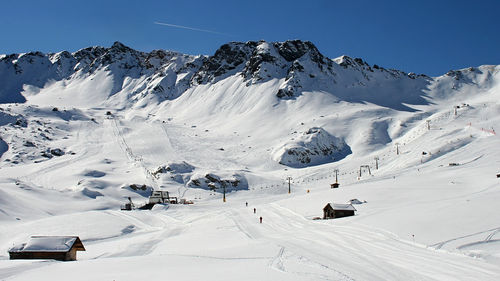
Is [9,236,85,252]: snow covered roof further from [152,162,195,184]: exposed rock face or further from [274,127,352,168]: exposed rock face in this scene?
[274,127,352,168]: exposed rock face

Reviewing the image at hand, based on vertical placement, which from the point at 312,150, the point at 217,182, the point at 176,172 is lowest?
the point at 217,182

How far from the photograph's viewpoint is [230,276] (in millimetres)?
17984

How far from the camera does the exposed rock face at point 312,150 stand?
105 meters

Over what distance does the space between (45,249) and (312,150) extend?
278 feet

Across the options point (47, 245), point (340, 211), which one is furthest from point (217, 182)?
point (47, 245)

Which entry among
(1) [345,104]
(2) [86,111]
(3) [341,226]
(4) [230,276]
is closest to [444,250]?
(3) [341,226]

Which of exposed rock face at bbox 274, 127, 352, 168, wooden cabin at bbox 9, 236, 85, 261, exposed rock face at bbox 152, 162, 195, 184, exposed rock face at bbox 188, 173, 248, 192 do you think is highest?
exposed rock face at bbox 274, 127, 352, 168

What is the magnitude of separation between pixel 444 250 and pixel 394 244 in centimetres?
346

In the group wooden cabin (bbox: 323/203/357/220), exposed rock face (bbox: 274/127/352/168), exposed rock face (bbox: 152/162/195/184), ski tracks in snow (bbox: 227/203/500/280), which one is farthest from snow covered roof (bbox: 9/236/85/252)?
exposed rock face (bbox: 274/127/352/168)

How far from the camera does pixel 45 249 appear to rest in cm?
3003

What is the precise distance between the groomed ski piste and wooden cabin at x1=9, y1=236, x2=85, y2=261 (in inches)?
121

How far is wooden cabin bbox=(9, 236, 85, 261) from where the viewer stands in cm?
2989

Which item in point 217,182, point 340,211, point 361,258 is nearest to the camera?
point 361,258

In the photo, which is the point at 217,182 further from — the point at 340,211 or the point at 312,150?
the point at 340,211
